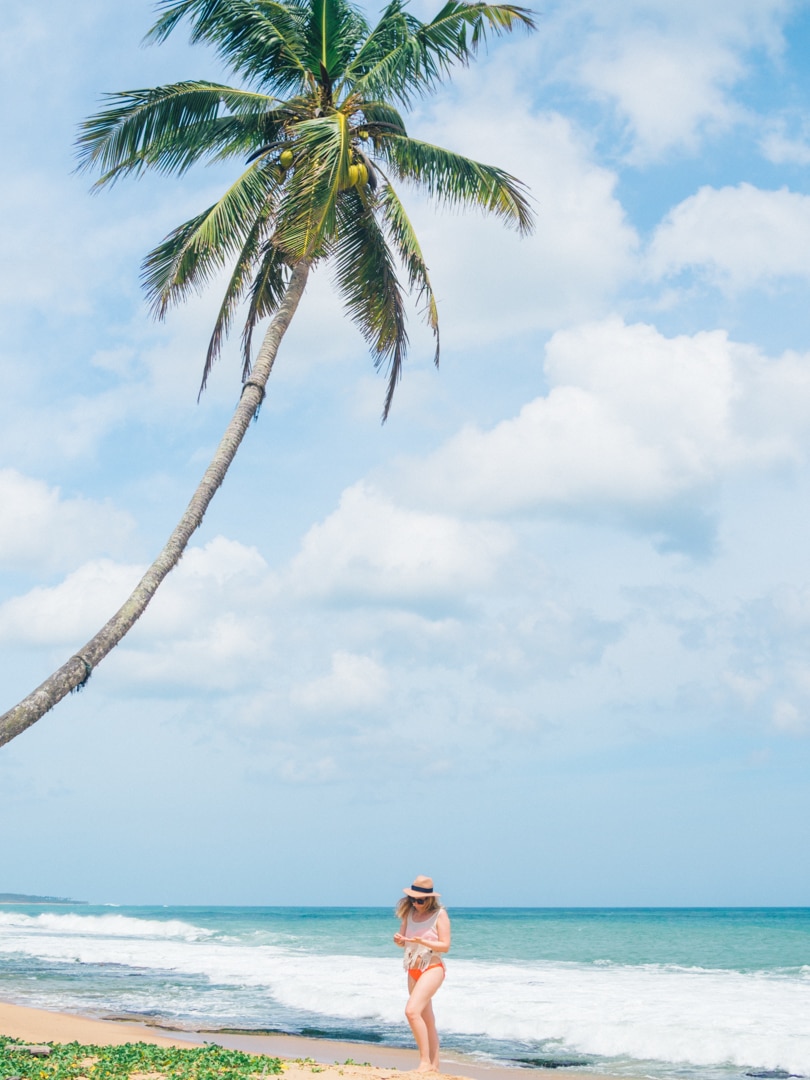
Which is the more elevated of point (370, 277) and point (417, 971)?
point (370, 277)

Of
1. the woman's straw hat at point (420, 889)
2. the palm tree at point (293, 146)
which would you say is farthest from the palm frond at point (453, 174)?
the woman's straw hat at point (420, 889)

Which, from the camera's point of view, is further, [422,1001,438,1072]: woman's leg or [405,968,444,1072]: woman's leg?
[422,1001,438,1072]: woman's leg

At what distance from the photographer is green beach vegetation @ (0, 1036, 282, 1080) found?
7328 millimetres

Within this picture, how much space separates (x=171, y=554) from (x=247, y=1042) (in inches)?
290

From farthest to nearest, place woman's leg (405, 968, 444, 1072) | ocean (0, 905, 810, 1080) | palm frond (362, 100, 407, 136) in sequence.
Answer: ocean (0, 905, 810, 1080)
palm frond (362, 100, 407, 136)
woman's leg (405, 968, 444, 1072)

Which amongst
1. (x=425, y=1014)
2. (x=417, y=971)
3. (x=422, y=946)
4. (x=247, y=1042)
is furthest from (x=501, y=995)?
(x=422, y=946)

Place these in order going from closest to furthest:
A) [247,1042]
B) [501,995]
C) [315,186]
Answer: [315,186]
[247,1042]
[501,995]

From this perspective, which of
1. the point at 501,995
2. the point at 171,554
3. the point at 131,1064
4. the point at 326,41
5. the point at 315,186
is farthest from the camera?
the point at 501,995

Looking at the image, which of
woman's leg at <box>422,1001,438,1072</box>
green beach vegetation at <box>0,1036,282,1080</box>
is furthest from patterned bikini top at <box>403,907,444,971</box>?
green beach vegetation at <box>0,1036,282,1080</box>

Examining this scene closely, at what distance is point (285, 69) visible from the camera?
36.8 feet

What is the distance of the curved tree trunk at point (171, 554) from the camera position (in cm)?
751

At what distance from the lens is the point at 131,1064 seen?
25.6 feet

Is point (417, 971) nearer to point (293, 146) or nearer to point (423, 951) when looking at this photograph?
point (423, 951)

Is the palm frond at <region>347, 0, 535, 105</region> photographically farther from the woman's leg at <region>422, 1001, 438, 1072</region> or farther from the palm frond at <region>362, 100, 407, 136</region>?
the woman's leg at <region>422, 1001, 438, 1072</region>
